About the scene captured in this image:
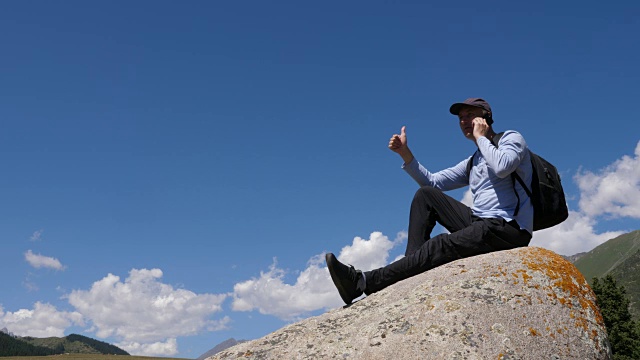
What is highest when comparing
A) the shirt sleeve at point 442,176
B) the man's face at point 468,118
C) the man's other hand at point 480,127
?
the man's face at point 468,118

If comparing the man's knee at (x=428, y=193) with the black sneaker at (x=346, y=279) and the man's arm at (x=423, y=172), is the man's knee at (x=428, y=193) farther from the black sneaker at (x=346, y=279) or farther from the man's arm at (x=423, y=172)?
the black sneaker at (x=346, y=279)

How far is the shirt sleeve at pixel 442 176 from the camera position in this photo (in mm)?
8141

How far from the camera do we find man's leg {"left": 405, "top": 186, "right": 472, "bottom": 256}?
24.0ft

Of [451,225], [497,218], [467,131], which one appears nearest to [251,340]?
[451,225]

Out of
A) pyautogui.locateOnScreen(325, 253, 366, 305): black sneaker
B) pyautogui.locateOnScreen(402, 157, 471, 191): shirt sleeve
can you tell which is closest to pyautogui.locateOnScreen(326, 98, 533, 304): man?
pyautogui.locateOnScreen(325, 253, 366, 305): black sneaker

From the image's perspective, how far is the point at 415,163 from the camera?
8281 mm

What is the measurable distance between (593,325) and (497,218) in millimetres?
1713

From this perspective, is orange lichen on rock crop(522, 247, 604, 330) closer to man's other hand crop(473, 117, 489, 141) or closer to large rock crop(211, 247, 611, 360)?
large rock crop(211, 247, 611, 360)

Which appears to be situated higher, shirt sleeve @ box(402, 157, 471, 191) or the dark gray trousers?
shirt sleeve @ box(402, 157, 471, 191)

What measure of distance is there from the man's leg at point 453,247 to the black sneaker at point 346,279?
0.13 metres

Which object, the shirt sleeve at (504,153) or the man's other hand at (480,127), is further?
the man's other hand at (480,127)

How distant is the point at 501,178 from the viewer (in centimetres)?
694

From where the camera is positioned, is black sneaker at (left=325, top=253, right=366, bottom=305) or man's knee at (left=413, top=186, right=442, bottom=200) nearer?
black sneaker at (left=325, top=253, right=366, bottom=305)

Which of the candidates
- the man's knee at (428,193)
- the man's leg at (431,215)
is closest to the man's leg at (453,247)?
the man's leg at (431,215)
